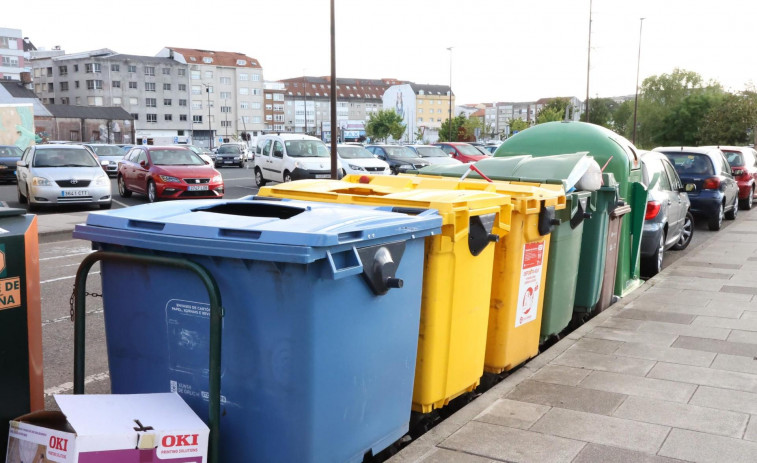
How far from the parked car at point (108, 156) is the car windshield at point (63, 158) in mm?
15034

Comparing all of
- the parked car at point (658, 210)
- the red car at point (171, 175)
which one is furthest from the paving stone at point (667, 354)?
the red car at point (171, 175)

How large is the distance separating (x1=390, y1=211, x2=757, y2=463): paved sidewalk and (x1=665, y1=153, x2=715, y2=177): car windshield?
7.76 meters

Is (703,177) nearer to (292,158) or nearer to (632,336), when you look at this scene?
(632,336)

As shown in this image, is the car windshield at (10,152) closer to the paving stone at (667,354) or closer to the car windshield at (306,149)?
the car windshield at (306,149)

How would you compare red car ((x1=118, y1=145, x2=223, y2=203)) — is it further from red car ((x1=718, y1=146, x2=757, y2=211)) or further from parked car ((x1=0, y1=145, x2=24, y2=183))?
red car ((x1=718, y1=146, x2=757, y2=211))

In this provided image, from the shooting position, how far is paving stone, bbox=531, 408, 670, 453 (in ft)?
11.9

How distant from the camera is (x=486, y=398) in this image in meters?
4.26

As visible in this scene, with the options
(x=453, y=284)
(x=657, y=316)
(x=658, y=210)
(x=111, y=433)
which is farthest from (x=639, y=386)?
(x=658, y=210)

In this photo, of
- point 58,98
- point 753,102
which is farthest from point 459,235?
point 58,98

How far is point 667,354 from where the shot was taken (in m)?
5.32

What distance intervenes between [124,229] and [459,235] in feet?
5.36

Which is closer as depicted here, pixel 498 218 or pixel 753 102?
pixel 498 218

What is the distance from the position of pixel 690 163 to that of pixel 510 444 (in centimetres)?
1214

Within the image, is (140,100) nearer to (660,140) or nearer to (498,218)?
(660,140)
